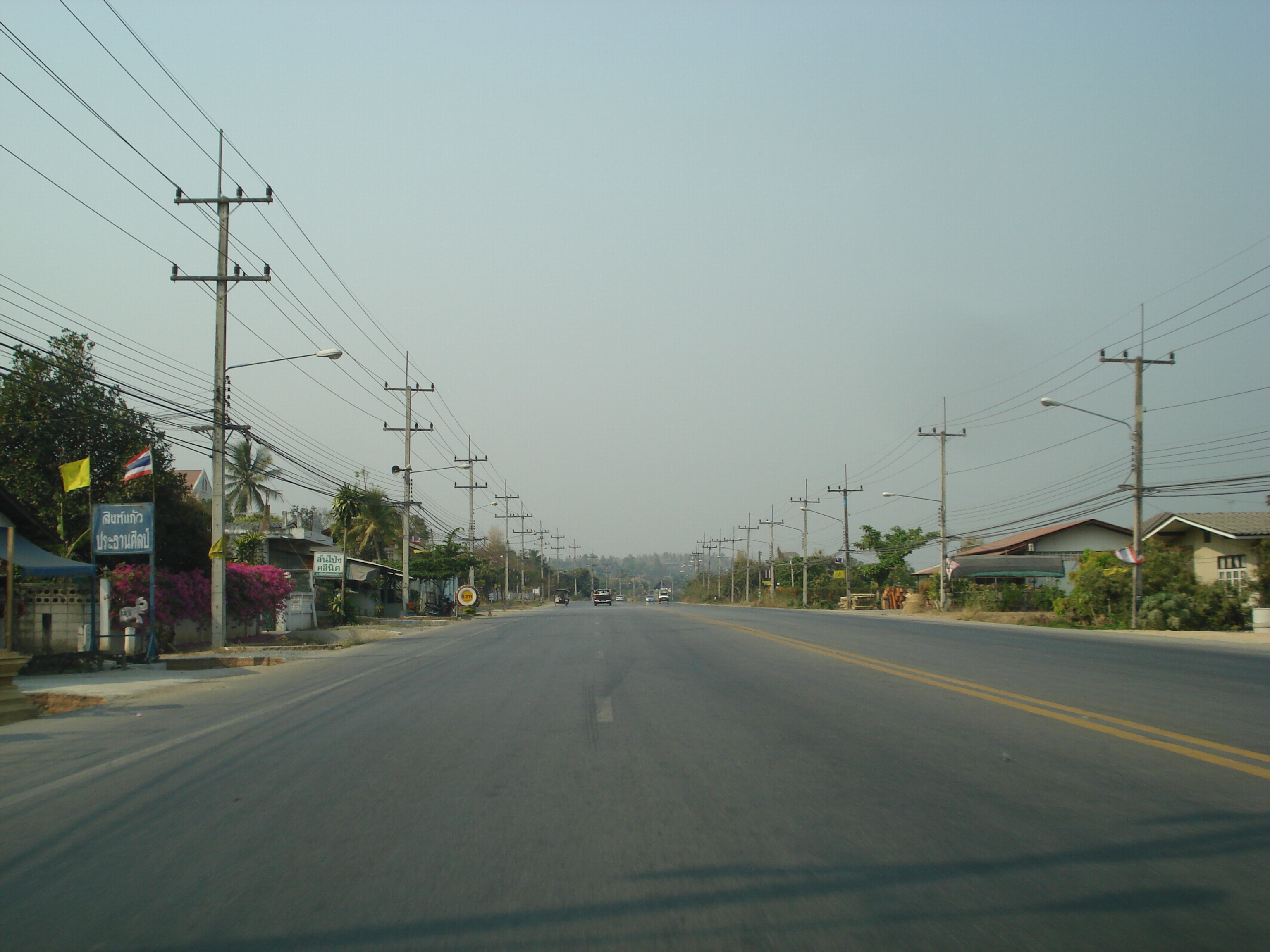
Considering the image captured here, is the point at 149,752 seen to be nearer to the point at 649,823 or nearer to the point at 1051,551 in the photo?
the point at 649,823

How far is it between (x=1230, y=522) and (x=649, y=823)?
49013 millimetres

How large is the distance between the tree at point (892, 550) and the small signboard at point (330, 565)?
55.9m

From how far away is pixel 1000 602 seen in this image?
5016 cm

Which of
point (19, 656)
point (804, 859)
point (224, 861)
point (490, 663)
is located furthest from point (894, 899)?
point (490, 663)

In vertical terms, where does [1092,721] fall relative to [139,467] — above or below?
below

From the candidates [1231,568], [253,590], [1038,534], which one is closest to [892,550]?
[1038,534]

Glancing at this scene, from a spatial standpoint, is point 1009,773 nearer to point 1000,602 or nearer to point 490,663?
point 490,663

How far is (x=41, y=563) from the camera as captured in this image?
20.1 m

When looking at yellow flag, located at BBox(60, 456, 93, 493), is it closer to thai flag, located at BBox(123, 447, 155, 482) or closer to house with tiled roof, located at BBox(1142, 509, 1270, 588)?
thai flag, located at BBox(123, 447, 155, 482)

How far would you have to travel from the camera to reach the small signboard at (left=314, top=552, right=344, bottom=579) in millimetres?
37062

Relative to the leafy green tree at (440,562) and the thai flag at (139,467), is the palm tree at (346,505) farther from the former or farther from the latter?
the thai flag at (139,467)

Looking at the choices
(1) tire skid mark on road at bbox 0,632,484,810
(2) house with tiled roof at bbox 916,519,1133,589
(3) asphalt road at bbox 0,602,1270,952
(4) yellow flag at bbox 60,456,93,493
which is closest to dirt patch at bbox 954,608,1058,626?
(2) house with tiled roof at bbox 916,519,1133,589

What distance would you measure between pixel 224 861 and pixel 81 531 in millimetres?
26474

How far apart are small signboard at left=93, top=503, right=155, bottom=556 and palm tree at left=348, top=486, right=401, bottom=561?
126 feet
